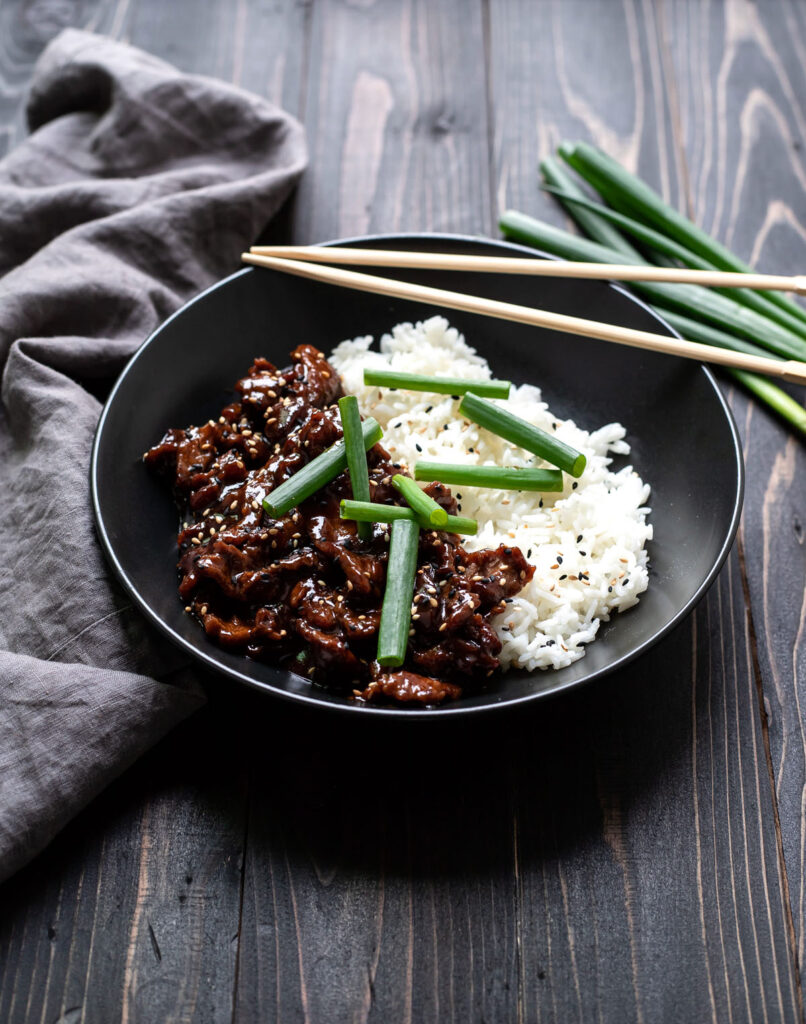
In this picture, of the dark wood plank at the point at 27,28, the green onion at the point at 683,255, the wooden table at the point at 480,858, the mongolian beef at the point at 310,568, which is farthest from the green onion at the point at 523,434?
the dark wood plank at the point at 27,28

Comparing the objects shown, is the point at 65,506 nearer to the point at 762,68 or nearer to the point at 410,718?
the point at 410,718

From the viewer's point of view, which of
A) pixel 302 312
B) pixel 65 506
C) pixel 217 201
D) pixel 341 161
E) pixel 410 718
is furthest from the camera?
pixel 341 161

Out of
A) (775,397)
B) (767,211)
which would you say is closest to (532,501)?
(775,397)

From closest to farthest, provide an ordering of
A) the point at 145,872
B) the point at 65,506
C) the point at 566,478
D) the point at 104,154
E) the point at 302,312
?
the point at 145,872 < the point at 65,506 < the point at 566,478 < the point at 302,312 < the point at 104,154

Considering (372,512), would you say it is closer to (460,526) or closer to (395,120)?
(460,526)

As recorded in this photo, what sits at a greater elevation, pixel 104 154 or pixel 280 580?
pixel 104 154

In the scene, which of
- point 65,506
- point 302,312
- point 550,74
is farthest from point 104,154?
point 550,74

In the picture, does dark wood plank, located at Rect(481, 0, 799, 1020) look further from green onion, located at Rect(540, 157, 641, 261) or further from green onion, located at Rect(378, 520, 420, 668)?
green onion, located at Rect(540, 157, 641, 261)

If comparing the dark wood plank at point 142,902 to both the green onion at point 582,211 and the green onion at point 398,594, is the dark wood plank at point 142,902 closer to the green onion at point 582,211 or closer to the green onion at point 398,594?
the green onion at point 398,594
